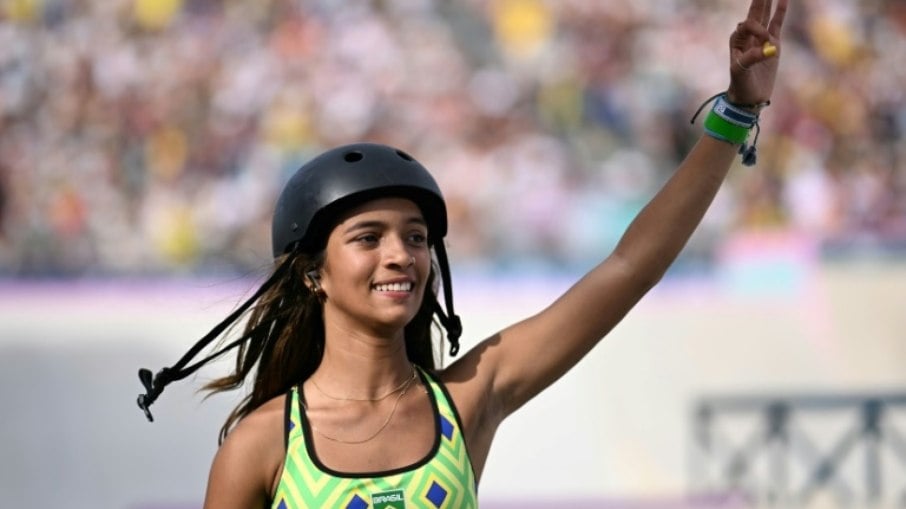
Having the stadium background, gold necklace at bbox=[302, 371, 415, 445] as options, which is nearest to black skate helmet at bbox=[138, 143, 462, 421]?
gold necklace at bbox=[302, 371, 415, 445]

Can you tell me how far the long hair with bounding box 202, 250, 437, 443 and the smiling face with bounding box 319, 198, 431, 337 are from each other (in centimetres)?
10

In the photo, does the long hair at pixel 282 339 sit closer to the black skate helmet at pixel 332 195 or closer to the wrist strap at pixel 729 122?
the black skate helmet at pixel 332 195

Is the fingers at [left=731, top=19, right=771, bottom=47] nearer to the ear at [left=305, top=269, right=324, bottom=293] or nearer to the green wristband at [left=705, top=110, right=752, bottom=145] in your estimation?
the green wristband at [left=705, top=110, right=752, bottom=145]

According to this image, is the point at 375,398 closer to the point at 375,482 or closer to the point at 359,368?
the point at 359,368

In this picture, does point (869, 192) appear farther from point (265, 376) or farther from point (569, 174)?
point (265, 376)

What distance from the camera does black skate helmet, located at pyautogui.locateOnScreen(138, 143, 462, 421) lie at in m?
3.02

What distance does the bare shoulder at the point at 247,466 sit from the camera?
2908mm

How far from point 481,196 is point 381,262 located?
28.0ft

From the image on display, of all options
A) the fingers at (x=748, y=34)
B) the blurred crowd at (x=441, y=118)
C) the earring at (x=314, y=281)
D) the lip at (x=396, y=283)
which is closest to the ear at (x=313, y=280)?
the earring at (x=314, y=281)

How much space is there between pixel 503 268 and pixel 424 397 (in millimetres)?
7466

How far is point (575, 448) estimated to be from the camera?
9383 millimetres

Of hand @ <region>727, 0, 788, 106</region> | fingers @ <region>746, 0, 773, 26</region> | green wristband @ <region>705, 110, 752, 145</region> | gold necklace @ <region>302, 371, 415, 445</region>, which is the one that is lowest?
gold necklace @ <region>302, 371, 415, 445</region>

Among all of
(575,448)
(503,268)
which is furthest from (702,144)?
(503,268)

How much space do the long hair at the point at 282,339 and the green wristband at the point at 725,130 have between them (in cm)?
68
